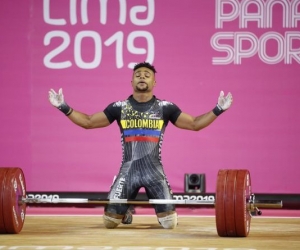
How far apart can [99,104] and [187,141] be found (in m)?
1.02

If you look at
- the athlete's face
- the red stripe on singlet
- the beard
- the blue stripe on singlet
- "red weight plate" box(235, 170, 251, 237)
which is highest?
the athlete's face

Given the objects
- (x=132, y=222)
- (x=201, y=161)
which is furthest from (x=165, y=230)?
(x=201, y=161)

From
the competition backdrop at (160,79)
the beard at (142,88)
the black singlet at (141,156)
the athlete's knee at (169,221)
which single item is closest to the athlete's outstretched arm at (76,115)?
the black singlet at (141,156)

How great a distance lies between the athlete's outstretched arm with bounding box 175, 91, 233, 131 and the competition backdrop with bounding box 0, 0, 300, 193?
192 centimetres

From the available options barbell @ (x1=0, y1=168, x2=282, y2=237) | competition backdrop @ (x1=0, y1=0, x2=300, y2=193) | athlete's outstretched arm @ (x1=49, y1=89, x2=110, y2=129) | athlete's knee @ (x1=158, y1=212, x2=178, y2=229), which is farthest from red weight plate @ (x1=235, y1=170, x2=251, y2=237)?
competition backdrop @ (x1=0, y1=0, x2=300, y2=193)

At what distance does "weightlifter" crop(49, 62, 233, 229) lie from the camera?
7.20 m

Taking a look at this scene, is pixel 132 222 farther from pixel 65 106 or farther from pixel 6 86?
pixel 6 86

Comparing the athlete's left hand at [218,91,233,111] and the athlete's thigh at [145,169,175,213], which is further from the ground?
the athlete's left hand at [218,91,233,111]

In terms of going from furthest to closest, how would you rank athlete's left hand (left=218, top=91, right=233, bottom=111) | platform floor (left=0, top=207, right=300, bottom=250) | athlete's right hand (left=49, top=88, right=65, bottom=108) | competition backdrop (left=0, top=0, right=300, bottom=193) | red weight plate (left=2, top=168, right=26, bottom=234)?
competition backdrop (left=0, top=0, right=300, bottom=193), athlete's right hand (left=49, top=88, right=65, bottom=108), athlete's left hand (left=218, top=91, right=233, bottom=111), red weight plate (left=2, top=168, right=26, bottom=234), platform floor (left=0, top=207, right=300, bottom=250)

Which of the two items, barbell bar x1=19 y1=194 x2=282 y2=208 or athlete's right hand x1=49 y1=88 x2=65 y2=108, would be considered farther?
athlete's right hand x1=49 y1=88 x2=65 y2=108

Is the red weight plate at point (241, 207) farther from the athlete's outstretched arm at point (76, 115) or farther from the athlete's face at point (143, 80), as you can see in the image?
the athlete's outstretched arm at point (76, 115)

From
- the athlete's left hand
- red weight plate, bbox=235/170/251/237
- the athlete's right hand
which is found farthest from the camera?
the athlete's right hand

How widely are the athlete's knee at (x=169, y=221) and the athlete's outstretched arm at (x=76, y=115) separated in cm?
96

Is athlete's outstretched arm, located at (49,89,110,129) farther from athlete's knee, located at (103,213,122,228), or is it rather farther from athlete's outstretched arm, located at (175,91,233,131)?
athlete's knee, located at (103,213,122,228)
